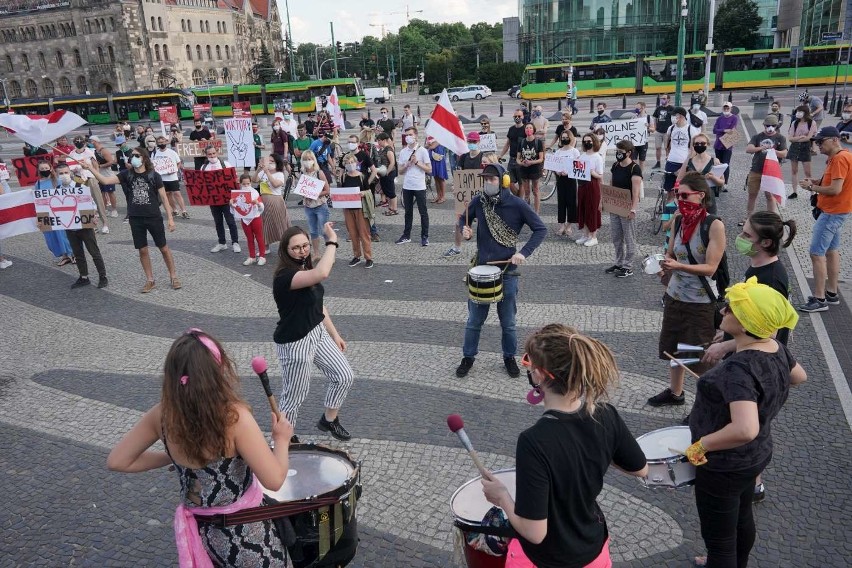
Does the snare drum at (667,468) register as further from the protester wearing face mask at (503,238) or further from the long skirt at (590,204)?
the long skirt at (590,204)

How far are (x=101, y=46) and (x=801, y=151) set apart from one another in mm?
92123

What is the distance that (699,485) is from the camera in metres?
3.11

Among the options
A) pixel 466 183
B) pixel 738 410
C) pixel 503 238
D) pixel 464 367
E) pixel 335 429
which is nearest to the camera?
pixel 738 410

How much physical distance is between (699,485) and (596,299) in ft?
16.8

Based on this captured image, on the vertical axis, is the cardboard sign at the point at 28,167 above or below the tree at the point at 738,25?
below

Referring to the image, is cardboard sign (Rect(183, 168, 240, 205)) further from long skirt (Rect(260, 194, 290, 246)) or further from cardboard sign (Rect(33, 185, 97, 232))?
cardboard sign (Rect(33, 185, 97, 232))

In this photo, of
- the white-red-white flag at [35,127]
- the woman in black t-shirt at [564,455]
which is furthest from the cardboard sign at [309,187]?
the woman in black t-shirt at [564,455]

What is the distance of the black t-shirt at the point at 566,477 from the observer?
2.18 metres

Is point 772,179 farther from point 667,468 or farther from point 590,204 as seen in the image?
point 667,468

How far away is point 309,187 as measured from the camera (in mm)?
9664

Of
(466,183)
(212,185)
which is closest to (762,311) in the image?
(466,183)

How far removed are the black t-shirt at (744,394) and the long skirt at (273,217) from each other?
27.6 ft

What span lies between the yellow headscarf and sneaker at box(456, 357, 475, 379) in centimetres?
353

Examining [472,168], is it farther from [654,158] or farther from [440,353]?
[654,158]
